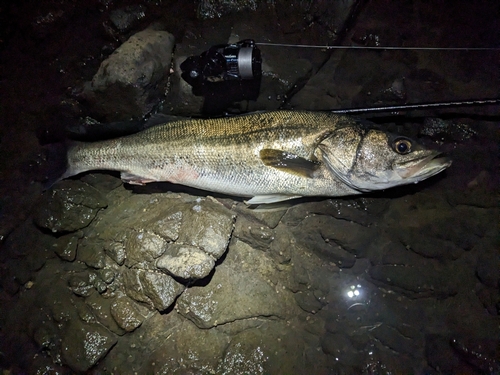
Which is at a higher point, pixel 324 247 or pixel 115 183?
pixel 115 183

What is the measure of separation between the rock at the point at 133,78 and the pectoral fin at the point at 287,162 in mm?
2024

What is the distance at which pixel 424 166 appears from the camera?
126 inches

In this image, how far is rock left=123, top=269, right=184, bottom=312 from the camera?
11.6 ft

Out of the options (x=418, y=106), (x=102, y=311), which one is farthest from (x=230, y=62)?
(x=102, y=311)

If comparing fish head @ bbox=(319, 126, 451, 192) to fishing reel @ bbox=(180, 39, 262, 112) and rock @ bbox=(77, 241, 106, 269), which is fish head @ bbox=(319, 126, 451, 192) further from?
rock @ bbox=(77, 241, 106, 269)

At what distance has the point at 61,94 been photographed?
4418 mm

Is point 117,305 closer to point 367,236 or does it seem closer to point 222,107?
point 222,107

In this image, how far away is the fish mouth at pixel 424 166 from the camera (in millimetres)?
3154

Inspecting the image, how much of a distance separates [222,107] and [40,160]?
3104 mm

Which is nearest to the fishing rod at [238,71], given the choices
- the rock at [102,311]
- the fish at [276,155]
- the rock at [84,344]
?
the fish at [276,155]

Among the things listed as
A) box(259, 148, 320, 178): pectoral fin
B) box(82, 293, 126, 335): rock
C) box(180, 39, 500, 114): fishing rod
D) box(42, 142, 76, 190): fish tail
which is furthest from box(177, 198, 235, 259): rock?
box(42, 142, 76, 190): fish tail

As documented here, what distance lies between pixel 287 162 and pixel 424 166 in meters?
1.60

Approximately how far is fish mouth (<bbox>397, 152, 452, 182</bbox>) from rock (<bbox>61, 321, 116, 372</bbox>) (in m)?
4.32

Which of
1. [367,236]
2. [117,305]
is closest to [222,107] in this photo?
[367,236]
